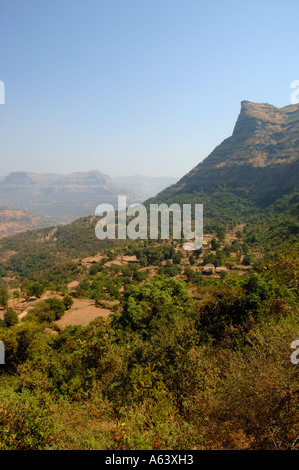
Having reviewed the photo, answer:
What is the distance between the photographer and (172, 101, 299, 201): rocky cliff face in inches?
4434

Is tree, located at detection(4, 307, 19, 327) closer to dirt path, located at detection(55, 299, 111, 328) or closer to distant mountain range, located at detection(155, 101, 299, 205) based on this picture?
dirt path, located at detection(55, 299, 111, 328)

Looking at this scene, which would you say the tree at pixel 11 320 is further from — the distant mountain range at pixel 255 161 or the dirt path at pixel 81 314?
the distant mountain range at pixel 255 161

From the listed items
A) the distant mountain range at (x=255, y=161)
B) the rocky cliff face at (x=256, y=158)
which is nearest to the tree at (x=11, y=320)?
the distant mountain range at (x=255, y=161)

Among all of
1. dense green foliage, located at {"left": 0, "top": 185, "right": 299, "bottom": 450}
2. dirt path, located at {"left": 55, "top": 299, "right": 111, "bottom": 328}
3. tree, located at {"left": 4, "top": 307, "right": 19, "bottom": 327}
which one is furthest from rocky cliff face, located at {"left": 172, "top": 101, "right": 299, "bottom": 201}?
tree, located at {"left": 4, "top": 307, "right": 19, "bottom": 327}

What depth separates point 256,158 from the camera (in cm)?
13062

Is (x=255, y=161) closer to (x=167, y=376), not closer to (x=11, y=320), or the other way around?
Answer: (x=11, y=320)

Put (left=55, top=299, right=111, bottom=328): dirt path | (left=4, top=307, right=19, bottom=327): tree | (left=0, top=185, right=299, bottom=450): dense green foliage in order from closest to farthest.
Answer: (left=0, top=185, right=299, bottom=450): dense green foliage → (left=4, top=307, right=19, bottom=327): tree → (left=55, top=299, right=111, bottom=328): dirt path

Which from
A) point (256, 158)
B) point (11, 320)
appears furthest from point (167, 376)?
point (256, 158)

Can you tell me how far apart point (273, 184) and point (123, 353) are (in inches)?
4810

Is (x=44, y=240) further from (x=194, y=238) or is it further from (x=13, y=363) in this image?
(x=13, y=363)

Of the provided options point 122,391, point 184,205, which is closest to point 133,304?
point 122,391

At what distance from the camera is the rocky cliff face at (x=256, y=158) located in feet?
370

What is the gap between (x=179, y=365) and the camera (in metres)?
10.6
